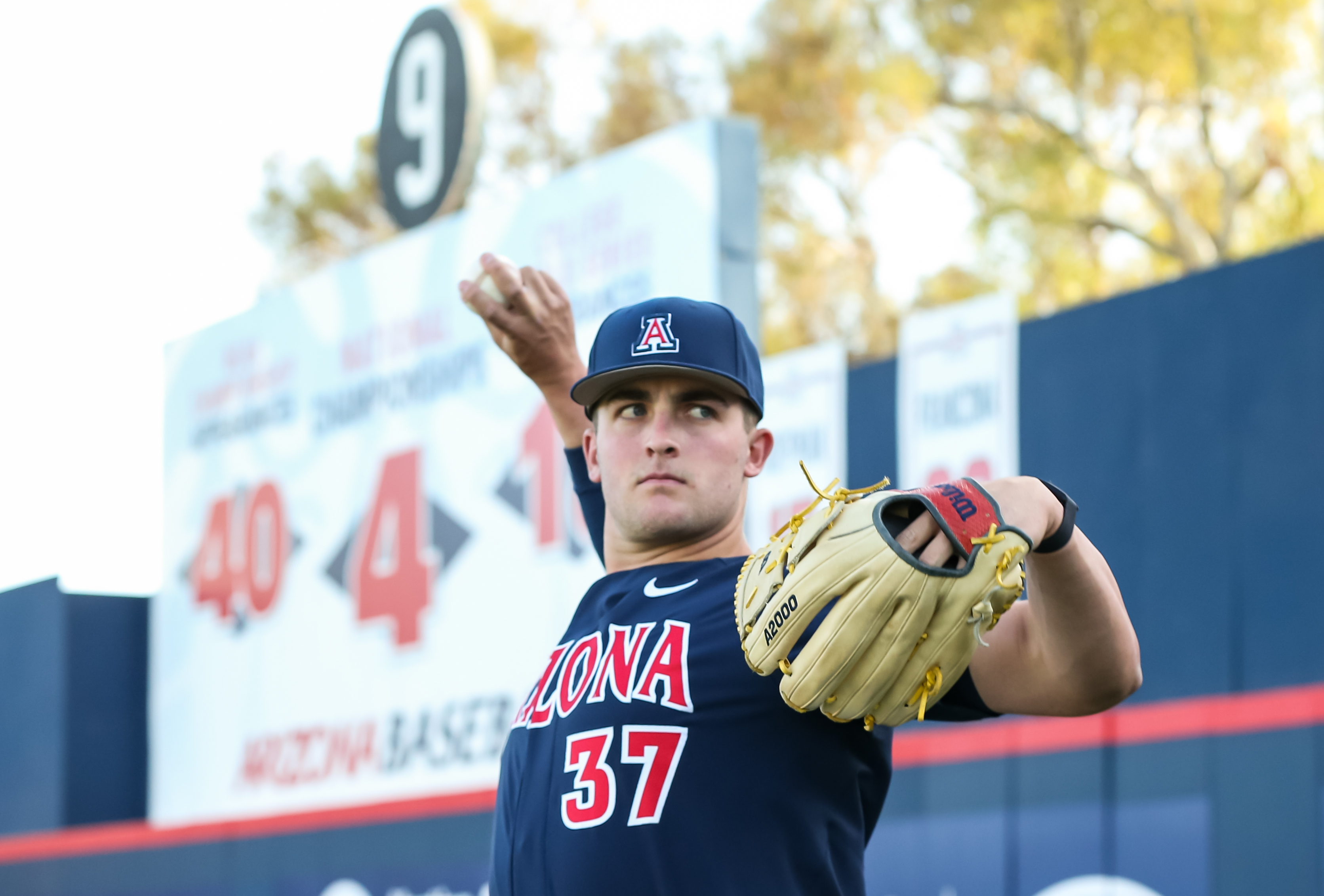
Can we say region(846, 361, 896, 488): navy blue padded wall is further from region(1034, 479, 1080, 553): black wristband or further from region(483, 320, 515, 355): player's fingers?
region(1034, 479, 1080, 553): black wristband

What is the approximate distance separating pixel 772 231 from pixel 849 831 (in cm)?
1703

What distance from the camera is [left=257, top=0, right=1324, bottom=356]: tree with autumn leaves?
16.3m

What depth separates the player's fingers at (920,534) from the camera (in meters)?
1.63

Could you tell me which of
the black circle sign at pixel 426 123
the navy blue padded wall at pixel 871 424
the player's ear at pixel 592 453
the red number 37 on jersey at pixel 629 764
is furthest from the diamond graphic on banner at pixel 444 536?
the red number 37 on jersey at pixel 629 764

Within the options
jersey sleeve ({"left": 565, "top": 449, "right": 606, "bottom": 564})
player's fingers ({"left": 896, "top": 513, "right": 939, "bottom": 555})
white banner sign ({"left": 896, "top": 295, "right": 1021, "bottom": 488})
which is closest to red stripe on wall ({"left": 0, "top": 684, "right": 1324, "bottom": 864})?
white banner sign ({"left": 896, "top": 295, "right": 1021, "bottom": 488})

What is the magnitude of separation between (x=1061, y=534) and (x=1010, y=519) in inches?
3.3

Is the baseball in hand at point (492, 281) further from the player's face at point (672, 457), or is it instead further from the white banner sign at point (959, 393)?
the white banner sign at point (959, 393)

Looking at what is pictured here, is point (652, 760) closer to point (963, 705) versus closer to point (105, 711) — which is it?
point (963, 705)

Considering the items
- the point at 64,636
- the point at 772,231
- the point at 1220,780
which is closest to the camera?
the point at 1220,780

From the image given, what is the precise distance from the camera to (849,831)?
199cm

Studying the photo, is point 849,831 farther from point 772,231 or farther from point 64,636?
point 772,231

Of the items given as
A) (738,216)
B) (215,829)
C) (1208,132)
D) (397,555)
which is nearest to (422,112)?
(397,555)

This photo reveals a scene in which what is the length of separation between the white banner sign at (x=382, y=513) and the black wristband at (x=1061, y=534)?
12.4 feet

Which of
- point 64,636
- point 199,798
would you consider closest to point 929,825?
point 199,798
